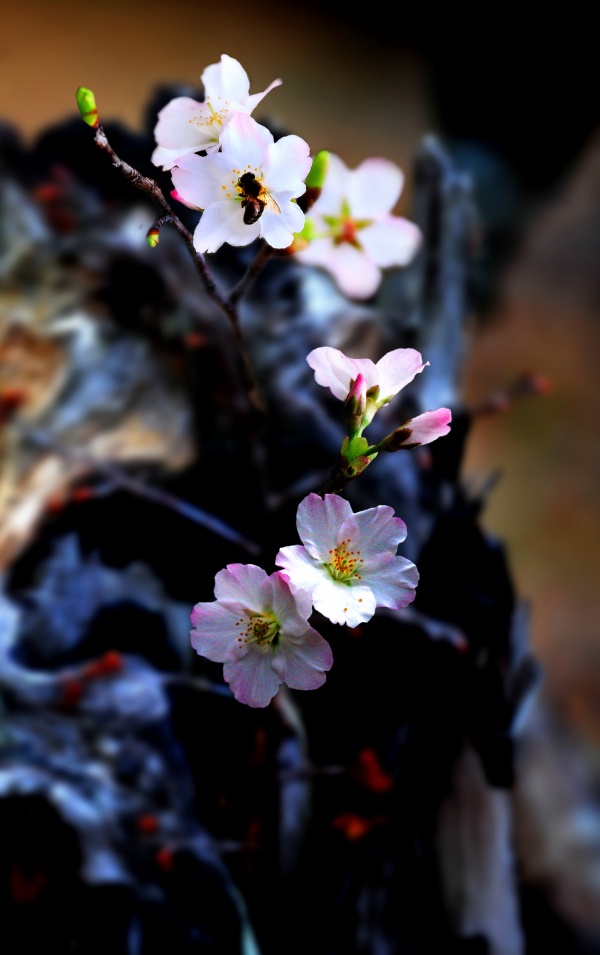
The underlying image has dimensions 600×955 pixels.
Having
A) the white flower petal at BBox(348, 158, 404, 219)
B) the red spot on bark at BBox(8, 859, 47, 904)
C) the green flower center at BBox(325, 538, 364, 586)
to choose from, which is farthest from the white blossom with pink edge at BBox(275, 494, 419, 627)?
the red spot on bark at BBox(8, 859, 47, 904)

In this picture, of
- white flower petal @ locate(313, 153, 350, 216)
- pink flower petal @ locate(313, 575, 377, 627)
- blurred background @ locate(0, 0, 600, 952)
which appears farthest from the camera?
blurred background @ locate(0, 0, 600, 952)

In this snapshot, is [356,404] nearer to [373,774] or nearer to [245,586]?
[245,586]

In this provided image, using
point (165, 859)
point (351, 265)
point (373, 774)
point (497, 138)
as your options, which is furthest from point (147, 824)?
point (497, 138)

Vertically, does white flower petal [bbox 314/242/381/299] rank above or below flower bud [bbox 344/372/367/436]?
above

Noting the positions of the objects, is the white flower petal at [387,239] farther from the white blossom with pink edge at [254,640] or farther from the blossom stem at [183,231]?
the white blossom with pink edge at [254,640]

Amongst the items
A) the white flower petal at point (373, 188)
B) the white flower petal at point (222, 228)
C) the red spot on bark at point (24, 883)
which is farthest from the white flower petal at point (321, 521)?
the red spot on bark at point (24, 883)

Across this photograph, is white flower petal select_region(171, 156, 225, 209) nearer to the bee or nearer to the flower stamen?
the bee

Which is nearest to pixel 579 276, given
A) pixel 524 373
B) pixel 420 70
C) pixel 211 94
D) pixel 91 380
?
pixel 524 373
